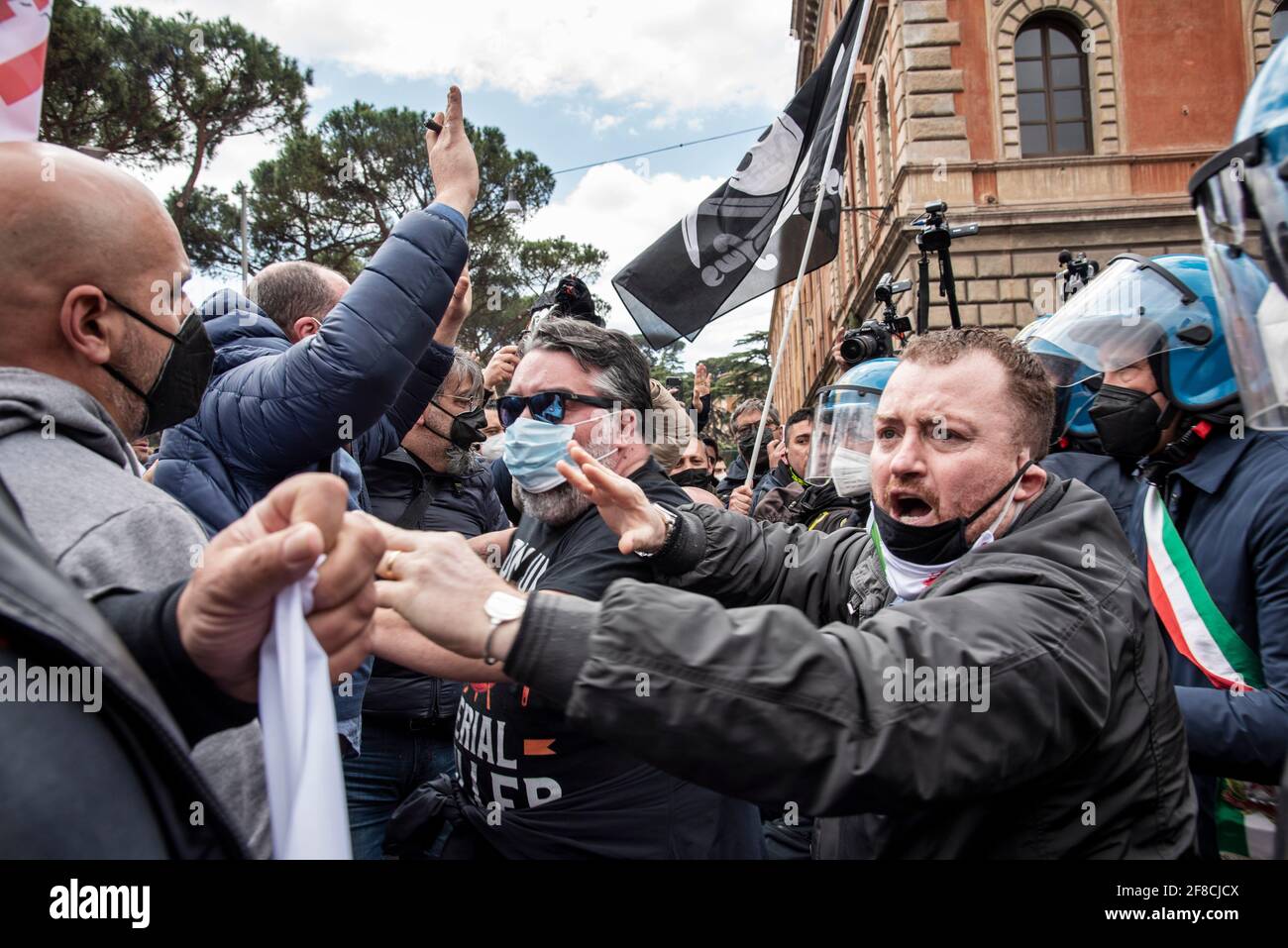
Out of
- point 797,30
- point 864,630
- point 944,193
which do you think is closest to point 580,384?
point 864,630

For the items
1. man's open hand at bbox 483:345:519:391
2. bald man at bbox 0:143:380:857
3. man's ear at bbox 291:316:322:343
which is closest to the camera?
bald man at bbox 0:143:380:857

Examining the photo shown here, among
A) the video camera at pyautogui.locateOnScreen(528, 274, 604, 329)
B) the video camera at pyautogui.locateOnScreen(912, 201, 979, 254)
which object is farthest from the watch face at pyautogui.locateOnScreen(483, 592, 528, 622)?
the video camera at pyautogui.locateOnScreen(912, 201, 979, 254)

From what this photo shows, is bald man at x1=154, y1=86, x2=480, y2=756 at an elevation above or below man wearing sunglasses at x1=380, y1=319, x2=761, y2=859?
above

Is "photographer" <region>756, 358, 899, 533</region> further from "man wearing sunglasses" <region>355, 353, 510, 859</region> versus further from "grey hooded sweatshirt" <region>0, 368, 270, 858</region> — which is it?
"grey hooded sweatshirt" <region>0, 368, 270, 858</region>

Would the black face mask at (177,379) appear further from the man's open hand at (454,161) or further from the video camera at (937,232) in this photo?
the video camera at (937,232)

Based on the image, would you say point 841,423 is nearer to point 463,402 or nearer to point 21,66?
point 463,402

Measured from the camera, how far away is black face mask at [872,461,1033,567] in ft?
6.14

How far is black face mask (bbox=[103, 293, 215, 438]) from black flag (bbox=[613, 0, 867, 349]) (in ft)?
11.6

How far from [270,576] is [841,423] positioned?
313cm

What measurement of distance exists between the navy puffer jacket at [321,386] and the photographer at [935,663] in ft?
1.73

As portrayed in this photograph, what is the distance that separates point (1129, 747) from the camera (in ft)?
4.94

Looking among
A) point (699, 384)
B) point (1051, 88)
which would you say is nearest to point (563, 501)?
point (699, 384)

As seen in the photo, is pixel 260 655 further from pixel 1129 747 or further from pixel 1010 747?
pixel 1129 747

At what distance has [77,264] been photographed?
1.25 metres
